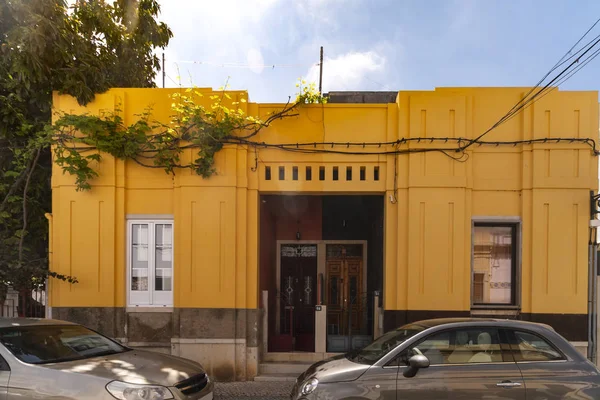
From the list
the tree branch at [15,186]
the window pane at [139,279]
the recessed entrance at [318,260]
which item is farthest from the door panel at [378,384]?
the tree branch at [15,186]

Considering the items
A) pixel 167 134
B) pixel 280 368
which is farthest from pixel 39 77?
pixel 280 368

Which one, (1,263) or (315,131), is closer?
(1,263)

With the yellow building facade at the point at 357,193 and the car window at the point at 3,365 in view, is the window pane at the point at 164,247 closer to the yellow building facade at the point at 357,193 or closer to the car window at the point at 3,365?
the yellow building facade at the point at 357,193

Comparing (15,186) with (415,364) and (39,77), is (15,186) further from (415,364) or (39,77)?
(415,364)

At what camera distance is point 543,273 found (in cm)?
734

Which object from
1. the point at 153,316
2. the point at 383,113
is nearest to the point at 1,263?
the point at 153,316

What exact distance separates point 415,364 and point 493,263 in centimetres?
400

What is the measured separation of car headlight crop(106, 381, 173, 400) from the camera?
427cm

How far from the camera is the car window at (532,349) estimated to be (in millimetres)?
4754

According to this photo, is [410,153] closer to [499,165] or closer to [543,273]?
[499,165]

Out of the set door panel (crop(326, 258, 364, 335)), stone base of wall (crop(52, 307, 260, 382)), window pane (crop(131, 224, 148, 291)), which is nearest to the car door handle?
stone base of wall (crop(52, 307, 260, 382))

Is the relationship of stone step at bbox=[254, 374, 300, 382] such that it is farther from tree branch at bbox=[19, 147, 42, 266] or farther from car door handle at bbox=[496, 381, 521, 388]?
tree branch at bbox=[19, 147, 42, 266]

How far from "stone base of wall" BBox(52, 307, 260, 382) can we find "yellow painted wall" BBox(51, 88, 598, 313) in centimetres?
18

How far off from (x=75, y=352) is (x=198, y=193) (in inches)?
130
